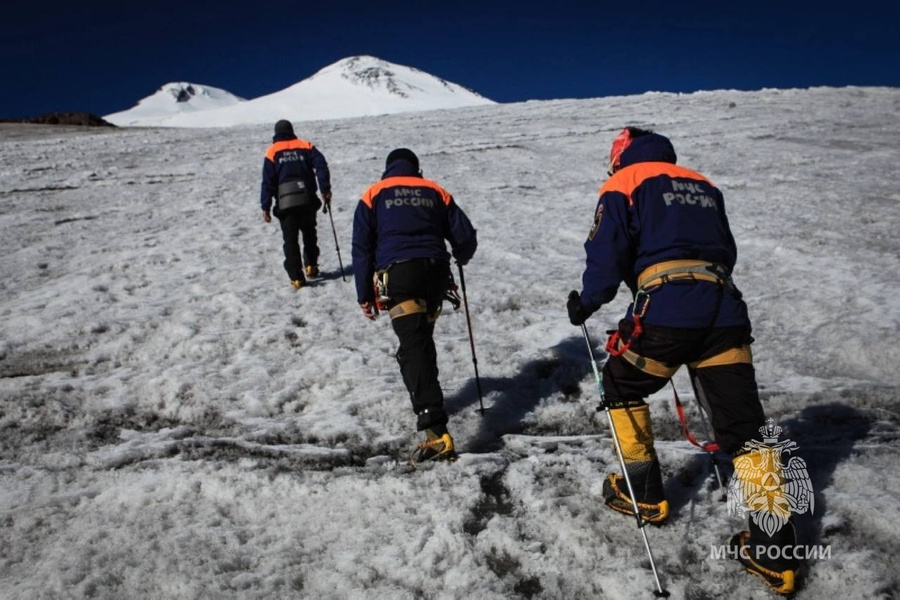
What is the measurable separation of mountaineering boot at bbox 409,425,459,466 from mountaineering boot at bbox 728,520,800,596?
6.66 feet

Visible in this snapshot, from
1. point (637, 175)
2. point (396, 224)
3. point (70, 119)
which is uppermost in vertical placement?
point (70, 119)

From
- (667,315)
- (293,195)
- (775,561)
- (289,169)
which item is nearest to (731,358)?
(667,315)

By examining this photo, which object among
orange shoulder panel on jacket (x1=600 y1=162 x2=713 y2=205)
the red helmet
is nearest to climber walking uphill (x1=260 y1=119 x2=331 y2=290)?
the red helmet

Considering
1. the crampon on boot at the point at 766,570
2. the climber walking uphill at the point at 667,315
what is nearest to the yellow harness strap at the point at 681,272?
the climber walking uphill at the point at 667,315

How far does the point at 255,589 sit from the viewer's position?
294 cm

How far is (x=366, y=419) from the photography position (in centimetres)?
480

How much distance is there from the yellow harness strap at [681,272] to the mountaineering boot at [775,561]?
1377mm

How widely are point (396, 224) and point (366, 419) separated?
1781 mm

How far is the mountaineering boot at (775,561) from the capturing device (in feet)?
9.21

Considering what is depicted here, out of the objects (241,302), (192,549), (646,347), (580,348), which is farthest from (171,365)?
(646,347)

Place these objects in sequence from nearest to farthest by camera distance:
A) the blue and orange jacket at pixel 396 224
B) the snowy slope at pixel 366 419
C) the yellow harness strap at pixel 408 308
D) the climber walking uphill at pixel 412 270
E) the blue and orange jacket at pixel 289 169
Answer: the snowy slope at pixel 366 419
the climber walking uphill at pixel 412 270
the yellow harness strap at pixel 408 308
the blue and orange jacket at pixel 396 224
the blue and orange jacket at pixel 289 169

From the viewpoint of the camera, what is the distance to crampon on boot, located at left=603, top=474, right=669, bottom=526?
3.34 meters

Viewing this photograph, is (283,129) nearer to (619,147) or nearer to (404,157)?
(404,157)

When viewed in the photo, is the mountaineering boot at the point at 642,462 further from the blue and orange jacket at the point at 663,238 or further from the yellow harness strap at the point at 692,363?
the blue and orange jacket at the point at 663,238
